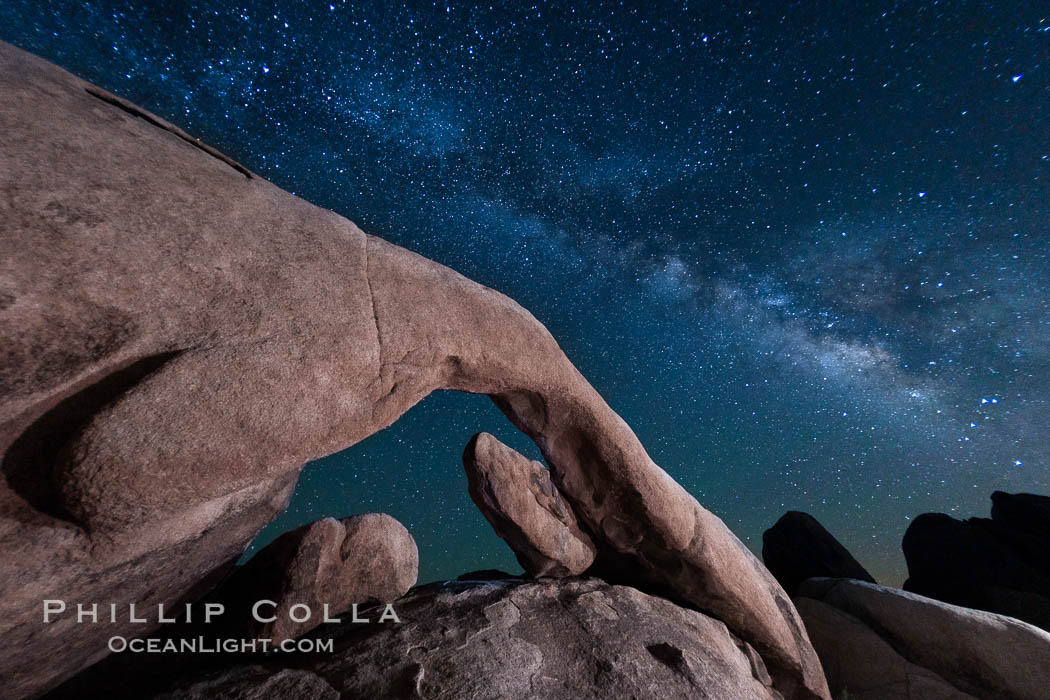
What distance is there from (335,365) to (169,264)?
0.95 meters

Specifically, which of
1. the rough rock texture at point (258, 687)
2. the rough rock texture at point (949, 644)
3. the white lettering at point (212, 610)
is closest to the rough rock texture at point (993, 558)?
the rough rock texture at point (949, 644)

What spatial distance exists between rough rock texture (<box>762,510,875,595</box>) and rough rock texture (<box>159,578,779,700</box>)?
7.21 metres

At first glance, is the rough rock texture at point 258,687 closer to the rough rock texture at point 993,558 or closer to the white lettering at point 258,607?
the white lettering at point 258,607

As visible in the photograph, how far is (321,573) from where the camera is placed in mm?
3631

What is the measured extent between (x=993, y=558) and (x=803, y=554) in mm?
3872

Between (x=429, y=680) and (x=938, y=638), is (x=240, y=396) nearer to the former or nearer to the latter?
(x=429, y=680)

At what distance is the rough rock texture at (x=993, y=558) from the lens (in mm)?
8422

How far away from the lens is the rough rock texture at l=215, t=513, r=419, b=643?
3.37 m

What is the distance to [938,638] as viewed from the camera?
17.5ft

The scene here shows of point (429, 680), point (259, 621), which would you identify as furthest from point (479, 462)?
point (259, 621)

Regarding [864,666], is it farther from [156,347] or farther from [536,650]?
[156,347]

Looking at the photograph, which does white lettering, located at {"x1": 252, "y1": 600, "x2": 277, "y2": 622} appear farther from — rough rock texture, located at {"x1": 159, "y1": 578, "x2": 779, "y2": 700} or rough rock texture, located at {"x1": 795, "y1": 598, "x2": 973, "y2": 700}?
rough rock texture, located at {"x1": 795, "y1": 598, "x2": 973, "y2": 700}

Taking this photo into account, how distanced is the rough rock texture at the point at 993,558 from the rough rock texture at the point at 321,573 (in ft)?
39.9

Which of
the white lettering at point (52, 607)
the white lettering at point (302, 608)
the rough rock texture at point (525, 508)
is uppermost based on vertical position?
the rough rock texture at point (525, 508)
